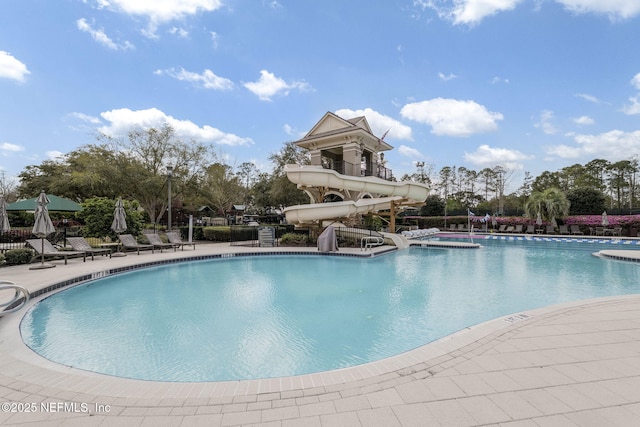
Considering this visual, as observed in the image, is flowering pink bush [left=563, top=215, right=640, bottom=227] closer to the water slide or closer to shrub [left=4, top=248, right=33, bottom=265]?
the water slide

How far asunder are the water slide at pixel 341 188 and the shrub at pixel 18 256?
10.1m

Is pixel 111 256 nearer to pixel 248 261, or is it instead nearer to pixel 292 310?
pixel 248 261

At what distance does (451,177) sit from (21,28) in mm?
49384

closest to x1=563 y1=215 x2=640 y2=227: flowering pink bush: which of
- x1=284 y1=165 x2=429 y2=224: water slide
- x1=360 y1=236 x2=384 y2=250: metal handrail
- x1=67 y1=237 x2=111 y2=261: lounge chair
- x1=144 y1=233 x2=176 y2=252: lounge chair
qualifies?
x1=284 y1=165 x2=429 y2=224: water slide

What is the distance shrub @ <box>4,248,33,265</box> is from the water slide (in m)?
10.1

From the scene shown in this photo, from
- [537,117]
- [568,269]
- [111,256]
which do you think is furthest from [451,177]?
[111,256]

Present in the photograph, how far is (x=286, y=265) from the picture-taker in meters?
11.9

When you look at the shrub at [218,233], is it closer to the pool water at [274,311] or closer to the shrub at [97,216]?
the shrub at [97,216]

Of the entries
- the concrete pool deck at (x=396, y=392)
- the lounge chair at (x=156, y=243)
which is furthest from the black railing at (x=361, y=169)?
the concrete pool deck at (x=396, y=392)

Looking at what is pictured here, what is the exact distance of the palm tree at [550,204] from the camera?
2542cm

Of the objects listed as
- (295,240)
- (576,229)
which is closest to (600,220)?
(576,229)

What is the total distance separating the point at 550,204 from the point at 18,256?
111 feet

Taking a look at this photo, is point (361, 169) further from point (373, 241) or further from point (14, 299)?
point (14, 299)

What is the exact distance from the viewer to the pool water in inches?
161
